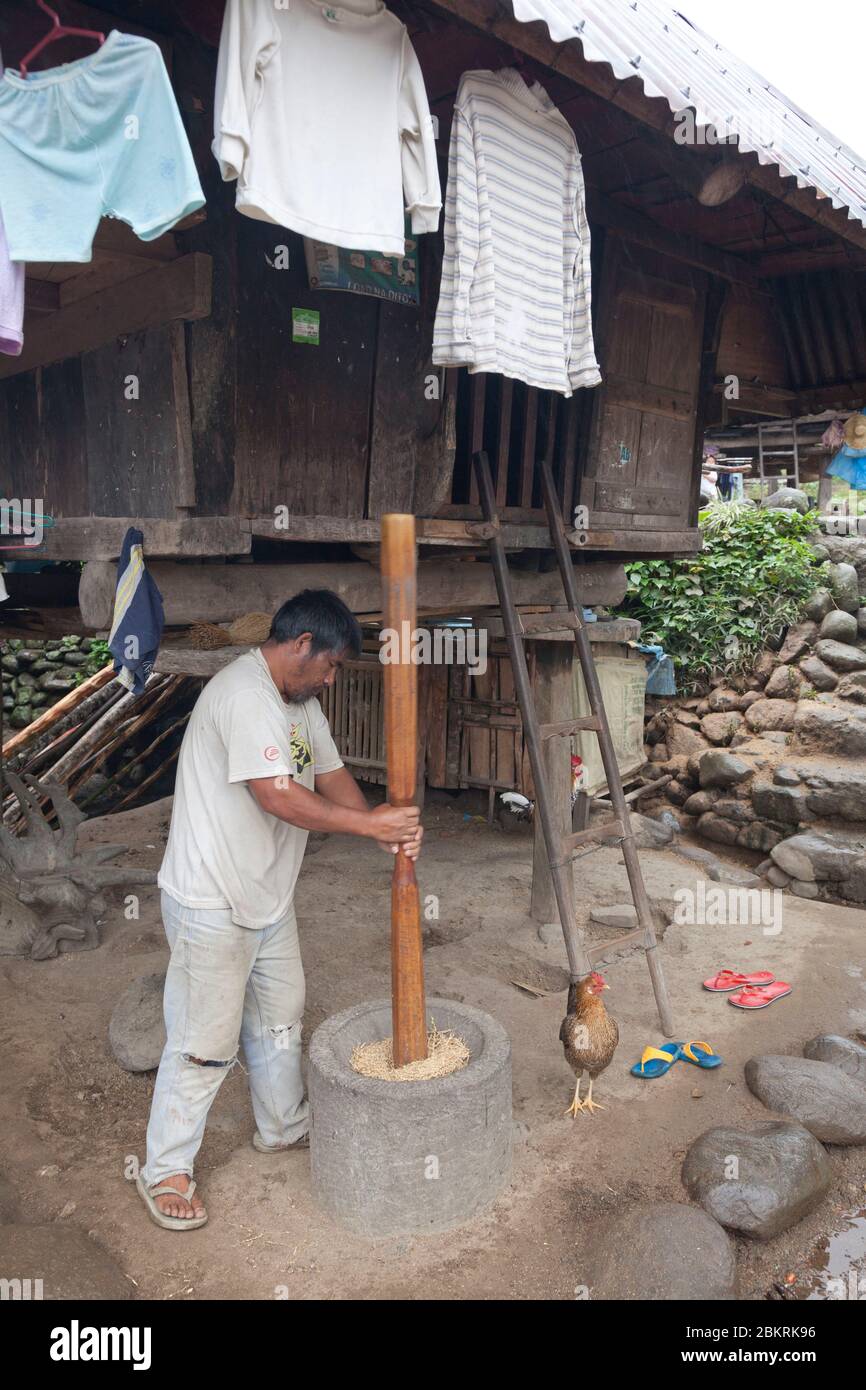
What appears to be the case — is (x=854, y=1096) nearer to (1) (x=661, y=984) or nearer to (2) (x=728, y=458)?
Answer: (1) (x=661, y=984)

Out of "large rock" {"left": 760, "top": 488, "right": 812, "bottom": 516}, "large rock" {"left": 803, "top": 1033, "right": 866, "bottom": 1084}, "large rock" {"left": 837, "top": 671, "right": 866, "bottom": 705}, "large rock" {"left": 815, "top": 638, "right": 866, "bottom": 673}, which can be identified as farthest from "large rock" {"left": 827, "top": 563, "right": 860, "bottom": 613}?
"large rock" {"left": 803, "top": 1033, "right": 866, "bottom": 1084}

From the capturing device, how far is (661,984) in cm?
534

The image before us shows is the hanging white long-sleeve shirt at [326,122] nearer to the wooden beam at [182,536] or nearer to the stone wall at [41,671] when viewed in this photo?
the wooden beam at [182,536]

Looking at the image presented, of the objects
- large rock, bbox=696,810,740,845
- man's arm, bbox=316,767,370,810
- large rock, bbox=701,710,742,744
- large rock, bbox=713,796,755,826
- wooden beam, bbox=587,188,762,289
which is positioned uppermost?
wooden beam, bbox=587,188,762,289

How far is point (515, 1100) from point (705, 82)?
6.05 metres

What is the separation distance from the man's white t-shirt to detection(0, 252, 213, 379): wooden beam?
62.1 inches

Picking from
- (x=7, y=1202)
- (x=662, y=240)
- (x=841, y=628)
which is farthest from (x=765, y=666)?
(x=7, y=1202)

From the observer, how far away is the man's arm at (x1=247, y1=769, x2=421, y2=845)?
3.37m

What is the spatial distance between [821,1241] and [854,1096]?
3.05 feet

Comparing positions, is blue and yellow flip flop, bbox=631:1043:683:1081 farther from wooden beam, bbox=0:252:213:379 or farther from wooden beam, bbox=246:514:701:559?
wooden beam, bbox=0:252:213:379

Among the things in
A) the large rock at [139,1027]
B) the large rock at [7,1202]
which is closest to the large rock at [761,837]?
the large rock at [139,1027]

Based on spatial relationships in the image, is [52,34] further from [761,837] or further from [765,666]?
[765,666]

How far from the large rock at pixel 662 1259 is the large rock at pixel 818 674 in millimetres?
9595

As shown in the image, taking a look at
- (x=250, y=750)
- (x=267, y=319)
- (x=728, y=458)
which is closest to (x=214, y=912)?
(x=250, y=750)
